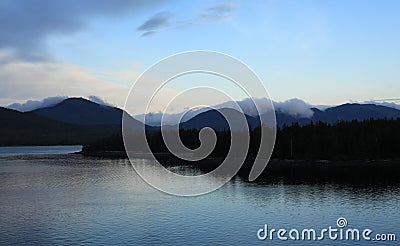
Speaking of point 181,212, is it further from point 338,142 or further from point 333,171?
point 338,142

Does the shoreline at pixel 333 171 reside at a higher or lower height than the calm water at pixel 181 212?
higher

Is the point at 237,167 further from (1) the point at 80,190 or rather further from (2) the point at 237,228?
(2) the point at 237,228

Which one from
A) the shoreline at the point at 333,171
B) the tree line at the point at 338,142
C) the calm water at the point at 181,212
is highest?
the tree line at the point at 338,142

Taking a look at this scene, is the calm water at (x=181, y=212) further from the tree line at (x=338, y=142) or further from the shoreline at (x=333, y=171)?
the tree line at (x=338, y=142)

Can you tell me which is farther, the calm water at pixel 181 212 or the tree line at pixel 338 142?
the tree line at pixel 338 142

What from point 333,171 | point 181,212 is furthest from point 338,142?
point 181,212

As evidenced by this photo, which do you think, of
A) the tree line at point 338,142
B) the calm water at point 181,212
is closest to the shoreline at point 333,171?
the tree line at point 338,142

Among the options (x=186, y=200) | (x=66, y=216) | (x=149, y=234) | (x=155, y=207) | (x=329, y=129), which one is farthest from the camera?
(x=329, y=129)

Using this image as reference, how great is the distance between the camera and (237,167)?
8606cm

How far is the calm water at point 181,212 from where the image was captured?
2853cm

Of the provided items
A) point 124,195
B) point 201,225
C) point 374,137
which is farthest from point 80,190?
point 374,137

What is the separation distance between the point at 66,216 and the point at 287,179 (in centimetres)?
3460

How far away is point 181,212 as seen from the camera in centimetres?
3700

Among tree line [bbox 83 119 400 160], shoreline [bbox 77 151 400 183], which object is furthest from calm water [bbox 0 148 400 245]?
tree line [bbox 83 119 400 160]
